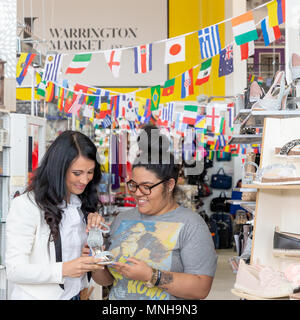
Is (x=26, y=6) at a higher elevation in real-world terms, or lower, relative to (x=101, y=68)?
higher

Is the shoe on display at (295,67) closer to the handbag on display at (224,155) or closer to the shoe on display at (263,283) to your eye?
the shoe on display at (263,283)

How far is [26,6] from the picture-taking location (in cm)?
1295

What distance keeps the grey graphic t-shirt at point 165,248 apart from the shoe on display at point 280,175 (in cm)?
40

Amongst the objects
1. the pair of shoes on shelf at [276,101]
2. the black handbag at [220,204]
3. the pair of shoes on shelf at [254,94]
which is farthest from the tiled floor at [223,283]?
the pair of shoes on shelf at [276,101]

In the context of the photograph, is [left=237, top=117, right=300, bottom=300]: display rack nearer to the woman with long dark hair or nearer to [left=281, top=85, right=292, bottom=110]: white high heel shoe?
[left=281, top=85, right=292, bottom=110]: white high heel shoe

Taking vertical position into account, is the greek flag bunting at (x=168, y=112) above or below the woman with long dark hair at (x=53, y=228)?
above

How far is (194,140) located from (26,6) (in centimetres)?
556

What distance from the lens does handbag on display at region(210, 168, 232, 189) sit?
41.3 ft

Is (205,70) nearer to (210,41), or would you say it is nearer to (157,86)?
(210,41)

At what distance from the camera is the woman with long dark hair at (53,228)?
215 centimetres

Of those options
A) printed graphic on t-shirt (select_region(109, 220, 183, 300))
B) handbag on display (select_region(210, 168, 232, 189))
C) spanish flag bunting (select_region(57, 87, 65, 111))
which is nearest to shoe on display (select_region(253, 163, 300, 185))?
printed graphic on t-shirt (select_region(109, 220, 183, 300))

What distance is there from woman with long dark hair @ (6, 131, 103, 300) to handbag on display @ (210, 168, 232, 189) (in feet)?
34.1
